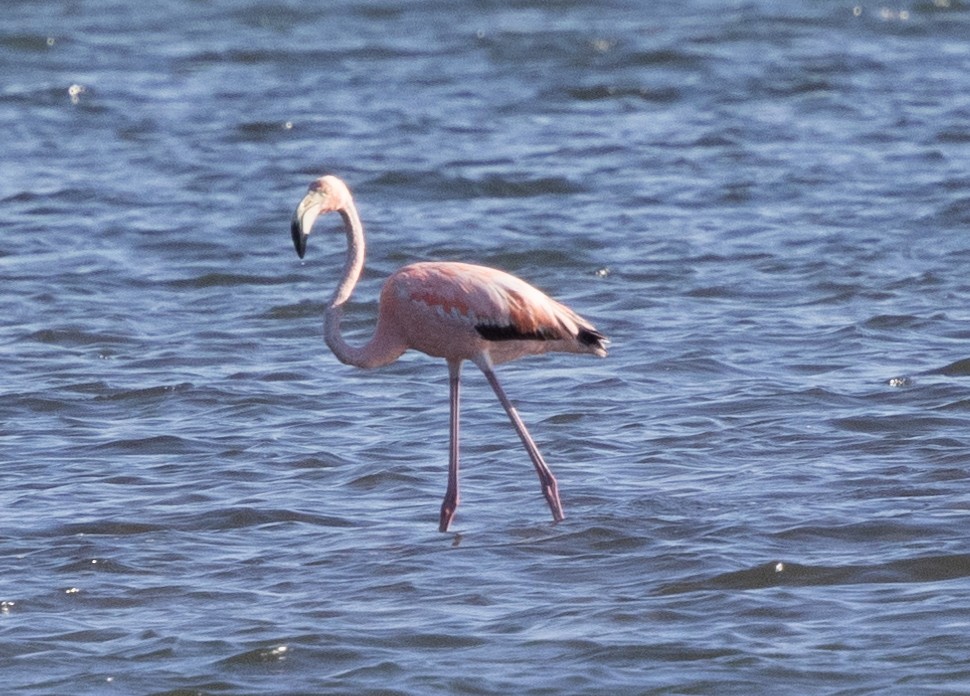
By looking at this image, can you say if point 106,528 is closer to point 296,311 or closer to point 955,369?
point 296,311

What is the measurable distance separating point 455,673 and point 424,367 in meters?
4.74

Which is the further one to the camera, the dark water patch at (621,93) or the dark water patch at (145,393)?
the dark water patch at (621,93)

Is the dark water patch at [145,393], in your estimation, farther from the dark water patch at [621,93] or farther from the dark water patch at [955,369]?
the dark water patch at [621,93]

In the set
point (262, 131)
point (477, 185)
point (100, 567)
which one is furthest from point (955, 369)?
point (262, 131)

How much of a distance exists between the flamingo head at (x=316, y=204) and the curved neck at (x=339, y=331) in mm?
69

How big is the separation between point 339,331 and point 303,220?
532mm

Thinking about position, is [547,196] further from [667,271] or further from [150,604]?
[150,604]

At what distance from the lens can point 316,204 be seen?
7945 millimetres

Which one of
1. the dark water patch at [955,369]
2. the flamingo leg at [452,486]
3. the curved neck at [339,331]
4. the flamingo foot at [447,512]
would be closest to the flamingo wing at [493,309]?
the curved neck at [339,331]

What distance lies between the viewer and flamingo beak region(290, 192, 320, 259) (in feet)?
25.3

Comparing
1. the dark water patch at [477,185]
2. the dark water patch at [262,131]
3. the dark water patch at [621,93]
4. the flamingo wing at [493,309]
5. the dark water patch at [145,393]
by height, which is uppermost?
the flamingo wing at [493,309]

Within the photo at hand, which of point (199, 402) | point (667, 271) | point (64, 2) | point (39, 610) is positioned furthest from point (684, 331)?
point (64, 2)

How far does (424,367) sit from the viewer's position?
10844 mm

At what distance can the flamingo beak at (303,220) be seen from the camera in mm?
7723
